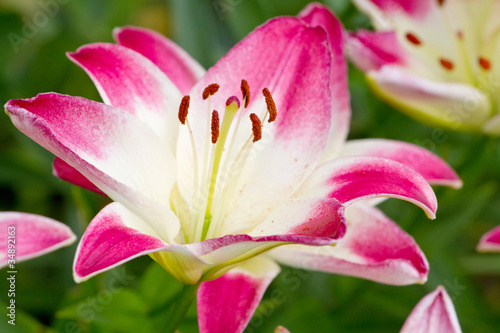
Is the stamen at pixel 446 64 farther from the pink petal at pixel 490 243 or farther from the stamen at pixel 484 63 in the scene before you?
the pink petal at pixel 490 243

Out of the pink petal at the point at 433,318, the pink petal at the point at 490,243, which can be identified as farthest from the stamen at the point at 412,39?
the pink petal at the point at 433,318

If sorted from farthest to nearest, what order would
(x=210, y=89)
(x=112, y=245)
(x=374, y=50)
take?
(x=374, y=50)
(x=210, y=89)
(x=112, y=245)

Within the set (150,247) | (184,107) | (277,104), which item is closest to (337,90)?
(277,104)

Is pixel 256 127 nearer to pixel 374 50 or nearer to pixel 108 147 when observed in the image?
pixel 108 147

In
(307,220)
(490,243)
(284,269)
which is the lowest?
(284,269)

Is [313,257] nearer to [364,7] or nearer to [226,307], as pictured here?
[226,307]

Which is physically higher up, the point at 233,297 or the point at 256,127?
the point at 256,127

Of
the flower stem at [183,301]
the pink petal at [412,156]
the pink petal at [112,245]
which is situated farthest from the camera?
the pink petal at [412,156]
